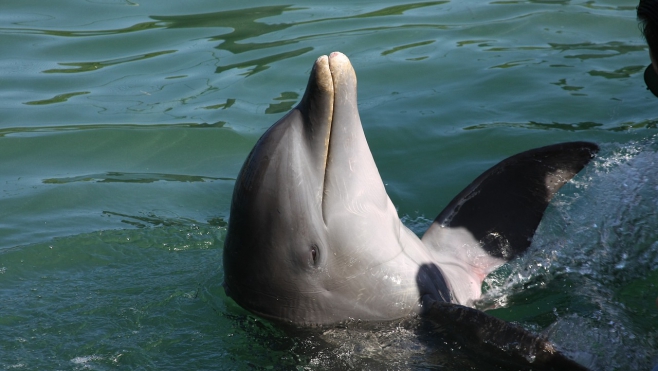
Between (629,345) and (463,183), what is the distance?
9.70 ft

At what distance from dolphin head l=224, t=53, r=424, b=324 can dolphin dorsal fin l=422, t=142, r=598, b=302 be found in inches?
43.3

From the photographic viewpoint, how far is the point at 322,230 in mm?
4691

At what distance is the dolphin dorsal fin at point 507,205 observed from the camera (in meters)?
5.90

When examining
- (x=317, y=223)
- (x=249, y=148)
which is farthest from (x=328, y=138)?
(x=249, y=148)

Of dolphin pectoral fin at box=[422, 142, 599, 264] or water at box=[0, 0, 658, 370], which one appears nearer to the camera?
water at box=[0, 0, 658, 370]

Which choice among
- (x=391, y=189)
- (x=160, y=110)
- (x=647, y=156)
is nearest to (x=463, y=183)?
(x=391, y=189)

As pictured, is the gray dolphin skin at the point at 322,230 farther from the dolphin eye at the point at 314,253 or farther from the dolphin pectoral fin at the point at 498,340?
the dolphin pectoral fin at the point at 498,340

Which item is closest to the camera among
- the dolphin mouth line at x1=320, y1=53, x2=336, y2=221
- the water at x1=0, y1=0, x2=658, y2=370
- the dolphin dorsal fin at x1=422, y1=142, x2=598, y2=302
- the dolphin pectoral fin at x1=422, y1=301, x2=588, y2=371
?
the dolphin pectoral fin at x1=422, y1=301, x2=588, y2=371

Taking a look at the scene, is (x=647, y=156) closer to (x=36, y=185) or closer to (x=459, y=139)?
(x=459, y=139)

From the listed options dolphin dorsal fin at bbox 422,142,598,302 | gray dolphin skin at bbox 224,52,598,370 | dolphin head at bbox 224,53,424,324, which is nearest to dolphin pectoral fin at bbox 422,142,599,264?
dolphin dorsal fin at bbox 422,142,598,302

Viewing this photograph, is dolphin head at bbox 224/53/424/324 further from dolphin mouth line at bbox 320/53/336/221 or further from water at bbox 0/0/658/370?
water at bbox 0/0/658/370

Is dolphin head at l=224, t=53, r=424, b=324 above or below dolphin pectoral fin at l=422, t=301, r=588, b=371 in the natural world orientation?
above

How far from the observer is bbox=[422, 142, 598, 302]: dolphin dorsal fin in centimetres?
590

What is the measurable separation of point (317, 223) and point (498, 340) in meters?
1.21
